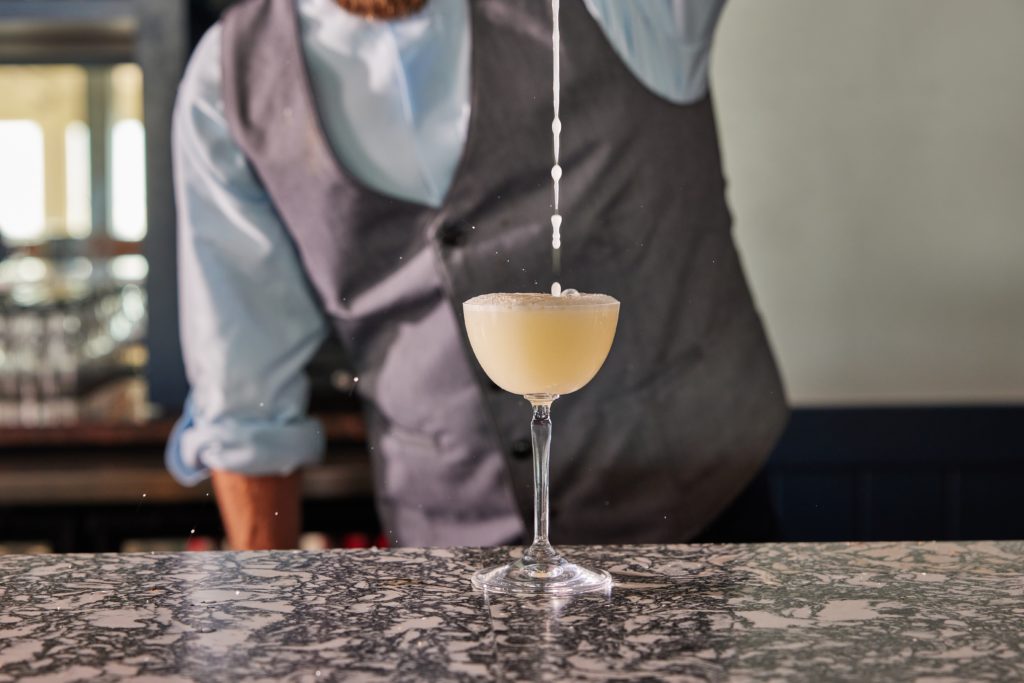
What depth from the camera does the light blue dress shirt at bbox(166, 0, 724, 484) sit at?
5.47 feet

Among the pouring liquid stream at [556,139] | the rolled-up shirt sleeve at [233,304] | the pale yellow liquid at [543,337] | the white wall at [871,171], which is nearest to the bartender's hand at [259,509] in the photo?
the rolled-up shirt sleeve at [233,304]

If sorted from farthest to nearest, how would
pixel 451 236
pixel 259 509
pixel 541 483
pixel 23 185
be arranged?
pixel 23 185 < pixel 259 509 < pixel 451 236 < pixel 541 483

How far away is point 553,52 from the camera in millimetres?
1690

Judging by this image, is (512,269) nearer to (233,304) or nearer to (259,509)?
(233,304)

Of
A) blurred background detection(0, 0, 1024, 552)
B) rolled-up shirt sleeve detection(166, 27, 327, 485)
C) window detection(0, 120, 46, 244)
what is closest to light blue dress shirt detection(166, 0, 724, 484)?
rolled-up shirt sleeve detection(166, 27, 327, 485)

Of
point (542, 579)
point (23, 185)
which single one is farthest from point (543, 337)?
point (23, 185)

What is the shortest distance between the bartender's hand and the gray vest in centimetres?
20

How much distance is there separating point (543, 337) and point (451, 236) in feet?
2.51

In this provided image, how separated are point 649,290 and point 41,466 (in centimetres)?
112

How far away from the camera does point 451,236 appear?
1.61m

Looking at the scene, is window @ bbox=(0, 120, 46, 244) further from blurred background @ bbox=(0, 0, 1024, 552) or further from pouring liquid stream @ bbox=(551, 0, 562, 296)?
pouring liquid stream @ bbox=(551, 0, 562, 296)

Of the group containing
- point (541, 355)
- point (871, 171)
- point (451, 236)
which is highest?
point (871, 171)

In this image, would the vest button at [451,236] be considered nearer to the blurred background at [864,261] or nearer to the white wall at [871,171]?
the blurred background at [864,261]

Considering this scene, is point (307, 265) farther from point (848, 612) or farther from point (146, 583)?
point (848, 612)
